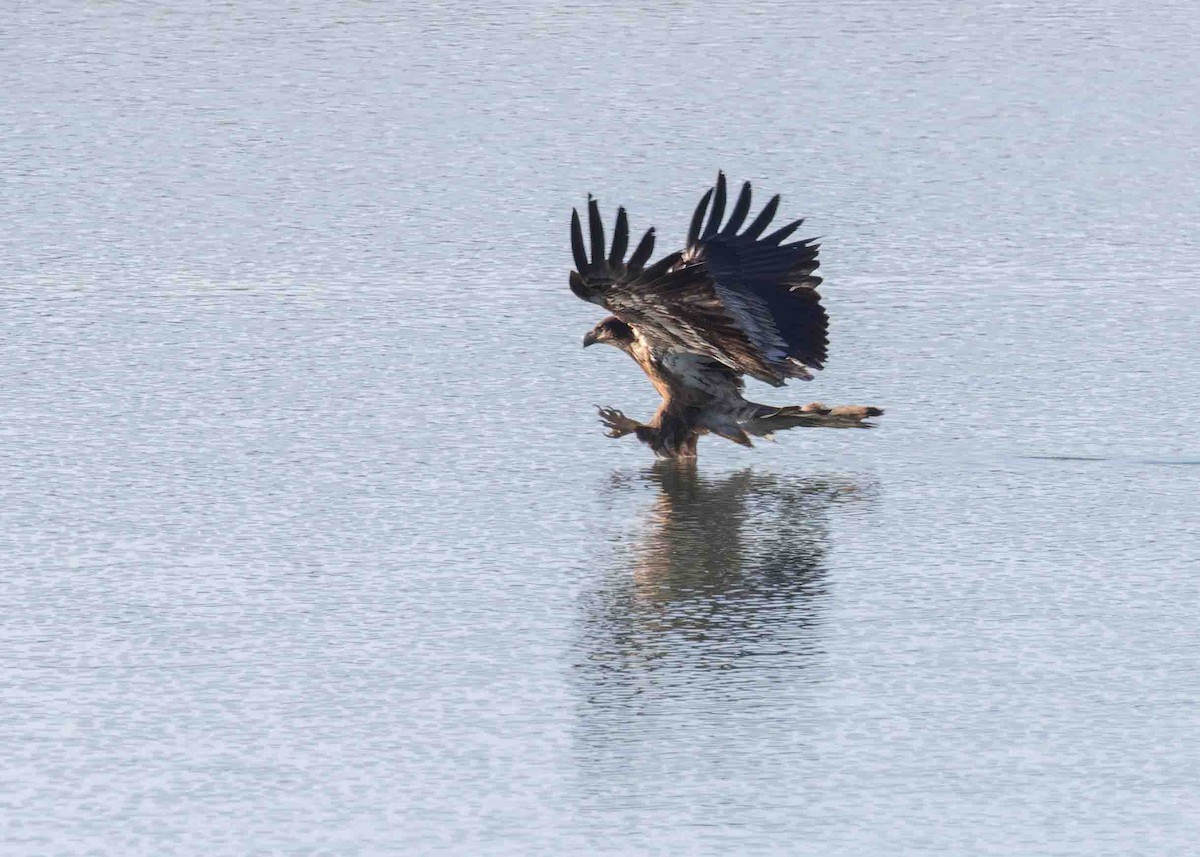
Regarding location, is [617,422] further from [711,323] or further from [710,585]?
[710,585]

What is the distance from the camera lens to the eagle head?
35.1 ft

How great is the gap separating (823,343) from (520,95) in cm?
710

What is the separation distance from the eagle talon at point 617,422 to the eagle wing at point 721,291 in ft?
1.06

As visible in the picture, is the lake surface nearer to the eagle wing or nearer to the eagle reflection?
the eagle reflection

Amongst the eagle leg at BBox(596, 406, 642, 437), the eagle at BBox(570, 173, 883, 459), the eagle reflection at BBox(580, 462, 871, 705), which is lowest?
the eagle reflection at BBox(580, 462, 871, 705)

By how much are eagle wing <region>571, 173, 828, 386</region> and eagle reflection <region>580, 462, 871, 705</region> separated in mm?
563

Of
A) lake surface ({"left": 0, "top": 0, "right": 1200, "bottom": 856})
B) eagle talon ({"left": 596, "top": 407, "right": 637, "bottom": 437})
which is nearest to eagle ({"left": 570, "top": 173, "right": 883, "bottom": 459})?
eagle talon ({"left": 596, "top": 407, "right": 637, "bottom": 437})

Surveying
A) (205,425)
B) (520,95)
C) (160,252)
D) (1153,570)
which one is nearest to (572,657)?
(1153,570)

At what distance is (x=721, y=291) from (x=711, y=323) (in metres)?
0.54

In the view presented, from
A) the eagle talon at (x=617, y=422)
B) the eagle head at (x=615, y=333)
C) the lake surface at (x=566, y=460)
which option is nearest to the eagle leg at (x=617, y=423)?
the eagle talon at (x=617, y=422)

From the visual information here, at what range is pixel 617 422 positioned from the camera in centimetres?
1061

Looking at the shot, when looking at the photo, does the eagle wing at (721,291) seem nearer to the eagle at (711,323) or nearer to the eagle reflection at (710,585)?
the eagle at (711,323)

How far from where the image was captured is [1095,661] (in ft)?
24.7

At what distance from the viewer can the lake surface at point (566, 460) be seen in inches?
255
